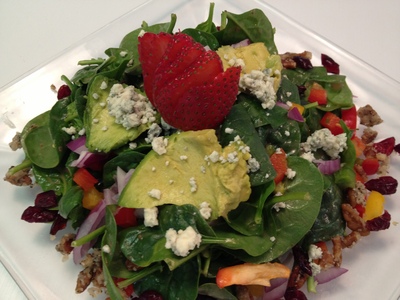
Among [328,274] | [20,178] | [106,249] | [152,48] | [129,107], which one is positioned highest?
[152,48]

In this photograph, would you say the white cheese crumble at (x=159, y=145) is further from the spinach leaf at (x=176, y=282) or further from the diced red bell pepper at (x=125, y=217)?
the spinach leaf at (x=176, y=282)

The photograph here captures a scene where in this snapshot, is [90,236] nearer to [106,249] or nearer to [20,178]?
[106,249]

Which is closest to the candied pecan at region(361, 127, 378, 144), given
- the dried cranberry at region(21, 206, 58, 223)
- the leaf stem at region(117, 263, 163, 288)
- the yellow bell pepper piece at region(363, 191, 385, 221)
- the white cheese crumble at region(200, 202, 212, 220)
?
the yellow bell pepper piece at region(363, 191, 385, 221)

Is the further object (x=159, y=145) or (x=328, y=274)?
(x=328, y=274)

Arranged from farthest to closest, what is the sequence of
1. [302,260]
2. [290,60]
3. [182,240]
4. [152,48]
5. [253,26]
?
[290,60] → [253,26] → [302,260] → [152,48] → [182,240]

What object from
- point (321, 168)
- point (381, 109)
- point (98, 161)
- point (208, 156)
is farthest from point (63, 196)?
point (381, 109)

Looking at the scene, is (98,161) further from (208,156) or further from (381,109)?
(381,109)

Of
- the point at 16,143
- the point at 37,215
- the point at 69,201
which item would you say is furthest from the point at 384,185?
the point at 16,143
